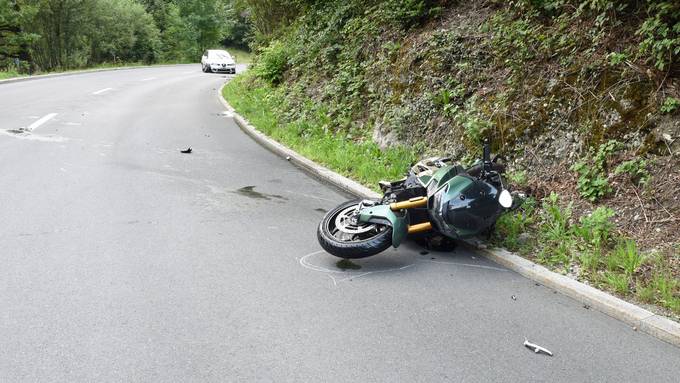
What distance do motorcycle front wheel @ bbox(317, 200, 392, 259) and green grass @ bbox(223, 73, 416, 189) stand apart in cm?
239

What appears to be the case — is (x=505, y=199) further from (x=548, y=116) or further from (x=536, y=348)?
(x=548, y=116)

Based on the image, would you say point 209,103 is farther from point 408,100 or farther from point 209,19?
point 209,19

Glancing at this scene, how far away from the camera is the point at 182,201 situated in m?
7.62

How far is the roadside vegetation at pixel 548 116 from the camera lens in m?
5.45

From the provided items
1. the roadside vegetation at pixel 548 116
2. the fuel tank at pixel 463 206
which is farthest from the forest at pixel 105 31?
the fuel tank at pixel 463 206

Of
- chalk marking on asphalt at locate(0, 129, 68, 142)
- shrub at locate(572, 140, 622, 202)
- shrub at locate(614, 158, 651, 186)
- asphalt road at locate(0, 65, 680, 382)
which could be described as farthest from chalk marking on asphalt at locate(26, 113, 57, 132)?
shrub at locate(614, 158, 651, 186)

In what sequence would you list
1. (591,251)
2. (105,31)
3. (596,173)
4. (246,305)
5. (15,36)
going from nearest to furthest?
(246,305), (591,251), (596,173), (15,36), (105,31)

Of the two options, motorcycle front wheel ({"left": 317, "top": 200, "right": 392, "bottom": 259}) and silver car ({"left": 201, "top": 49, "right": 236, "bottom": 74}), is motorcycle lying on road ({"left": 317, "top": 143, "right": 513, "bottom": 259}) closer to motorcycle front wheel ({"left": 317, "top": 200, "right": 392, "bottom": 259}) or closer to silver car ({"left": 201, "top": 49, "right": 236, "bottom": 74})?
motorcycle front wheel ({"left": 317, "top": 200, "right": 392, "bottom": 259})

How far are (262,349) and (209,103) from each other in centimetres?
1773

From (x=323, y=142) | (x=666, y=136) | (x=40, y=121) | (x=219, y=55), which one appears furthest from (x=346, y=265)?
(x=219, y=55)

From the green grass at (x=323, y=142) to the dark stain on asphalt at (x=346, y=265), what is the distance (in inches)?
112

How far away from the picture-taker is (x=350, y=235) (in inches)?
231

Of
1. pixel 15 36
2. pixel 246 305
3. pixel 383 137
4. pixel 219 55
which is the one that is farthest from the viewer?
pixel 219 55

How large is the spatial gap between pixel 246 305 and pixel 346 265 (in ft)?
4.08
